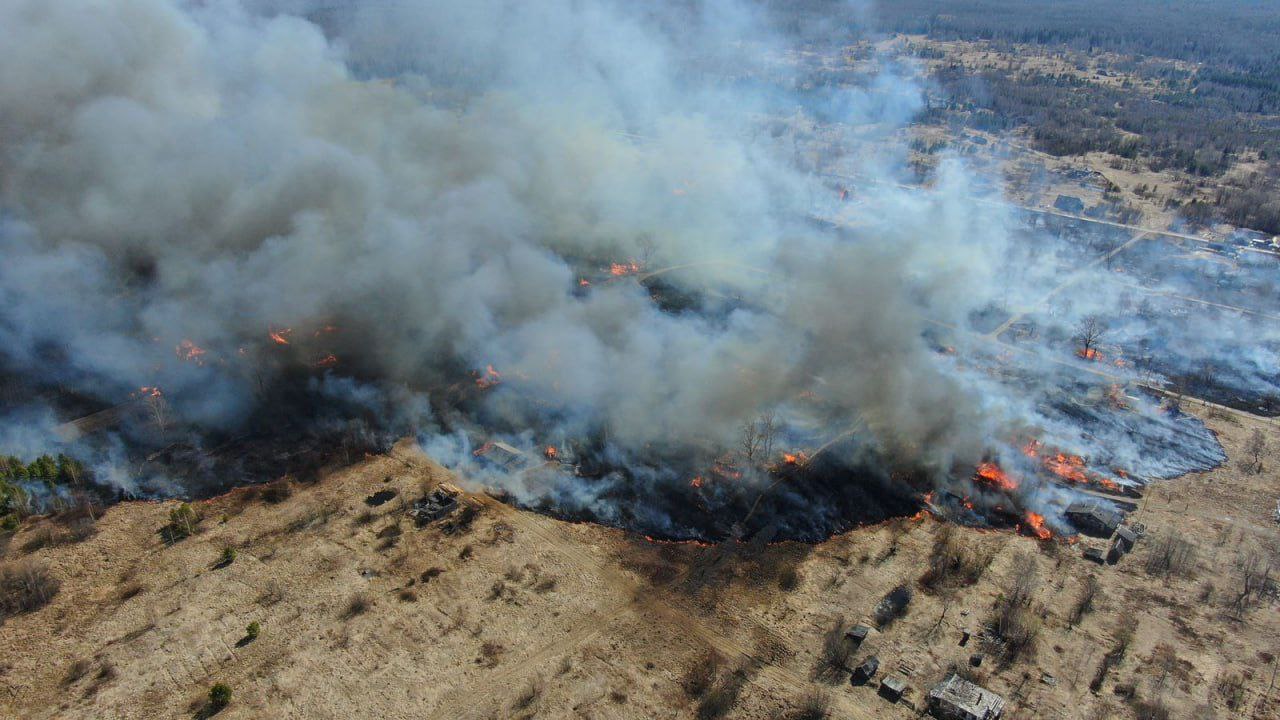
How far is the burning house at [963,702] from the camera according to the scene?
2964 cm

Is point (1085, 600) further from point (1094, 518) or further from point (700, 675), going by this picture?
point (700, 675)

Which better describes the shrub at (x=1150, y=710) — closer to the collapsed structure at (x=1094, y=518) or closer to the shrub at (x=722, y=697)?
the collapsed structure at (x=1094, y=518)

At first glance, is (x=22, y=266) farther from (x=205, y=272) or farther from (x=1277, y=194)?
(x=1277, y=194)

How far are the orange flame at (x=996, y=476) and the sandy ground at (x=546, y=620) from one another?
3991mm

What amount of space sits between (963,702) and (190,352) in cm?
5079

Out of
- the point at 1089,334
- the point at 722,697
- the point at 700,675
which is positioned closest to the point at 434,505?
the point at 700,675

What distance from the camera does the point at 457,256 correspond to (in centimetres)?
5775

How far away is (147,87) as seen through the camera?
6606cm

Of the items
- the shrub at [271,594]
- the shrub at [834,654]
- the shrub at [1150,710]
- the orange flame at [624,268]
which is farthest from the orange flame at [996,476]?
the shrub at [271,594]

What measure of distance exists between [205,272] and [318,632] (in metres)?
34.0

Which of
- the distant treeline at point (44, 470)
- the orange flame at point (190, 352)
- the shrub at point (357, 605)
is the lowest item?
the shrub at point (357, 605)

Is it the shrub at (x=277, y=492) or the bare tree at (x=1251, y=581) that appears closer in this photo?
the bare tree at (x=1251, y=581)

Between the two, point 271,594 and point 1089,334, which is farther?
point 1089,334

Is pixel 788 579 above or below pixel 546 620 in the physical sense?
below
